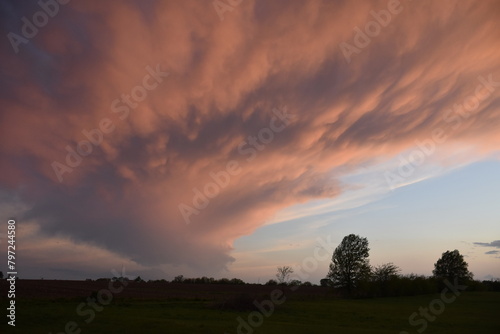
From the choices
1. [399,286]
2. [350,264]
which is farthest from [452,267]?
[350,264]

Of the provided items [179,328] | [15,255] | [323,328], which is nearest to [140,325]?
[179,328]

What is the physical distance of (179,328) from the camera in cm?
3044

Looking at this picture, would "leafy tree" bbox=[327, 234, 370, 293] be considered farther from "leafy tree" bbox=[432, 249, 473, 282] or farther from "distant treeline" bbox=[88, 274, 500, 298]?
"leafy tree" bbox=[432, 249, 473, 282]

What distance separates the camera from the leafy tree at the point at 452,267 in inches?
4946

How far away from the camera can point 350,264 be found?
9444cm

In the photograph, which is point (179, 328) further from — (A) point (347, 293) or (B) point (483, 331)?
(A) point (347, 293)

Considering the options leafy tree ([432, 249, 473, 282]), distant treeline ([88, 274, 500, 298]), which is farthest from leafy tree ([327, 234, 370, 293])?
leafy tree ([432, 249, 473, 282])

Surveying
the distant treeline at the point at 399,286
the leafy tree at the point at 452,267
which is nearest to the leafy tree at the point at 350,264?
the distant treeline at the point at 399,286

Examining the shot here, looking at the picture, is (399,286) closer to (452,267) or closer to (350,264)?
(350,264)

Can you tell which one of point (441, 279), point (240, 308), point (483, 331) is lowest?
point (483, 331)

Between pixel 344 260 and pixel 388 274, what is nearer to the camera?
pixel 344 260

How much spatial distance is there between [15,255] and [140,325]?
12.3 m

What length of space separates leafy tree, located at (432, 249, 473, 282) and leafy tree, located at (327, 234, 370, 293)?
50.3 metres

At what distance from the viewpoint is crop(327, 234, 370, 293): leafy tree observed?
9344 cm
